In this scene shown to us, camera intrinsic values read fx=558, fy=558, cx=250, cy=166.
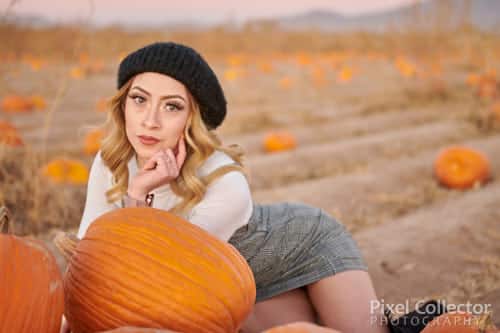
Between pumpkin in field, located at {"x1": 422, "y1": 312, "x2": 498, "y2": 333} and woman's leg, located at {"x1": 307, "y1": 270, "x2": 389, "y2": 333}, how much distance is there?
50cm

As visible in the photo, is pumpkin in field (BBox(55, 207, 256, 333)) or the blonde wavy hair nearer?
pumpkin in field (BBox(55, 207, 256, 333))

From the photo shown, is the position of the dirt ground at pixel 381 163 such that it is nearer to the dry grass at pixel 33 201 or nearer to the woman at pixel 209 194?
the dry grass at pixel 33 201

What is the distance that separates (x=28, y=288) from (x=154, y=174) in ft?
2.54

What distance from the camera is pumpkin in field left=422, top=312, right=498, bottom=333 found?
5.47 ft

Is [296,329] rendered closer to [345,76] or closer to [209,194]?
[209,194]

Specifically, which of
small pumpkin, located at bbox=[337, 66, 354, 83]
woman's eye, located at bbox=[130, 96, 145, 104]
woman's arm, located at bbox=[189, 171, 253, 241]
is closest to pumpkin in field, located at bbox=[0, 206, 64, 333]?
woman's arm, located at bbox=[189, 171, 253, 241]

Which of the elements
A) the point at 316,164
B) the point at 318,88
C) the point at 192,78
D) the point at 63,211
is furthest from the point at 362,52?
the point at 192,78

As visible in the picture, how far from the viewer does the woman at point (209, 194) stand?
87.5 inches

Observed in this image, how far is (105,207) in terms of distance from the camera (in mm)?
2373

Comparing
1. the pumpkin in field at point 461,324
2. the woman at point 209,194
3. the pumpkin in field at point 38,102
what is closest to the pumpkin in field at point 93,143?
the pumpkin in field at point 38,102

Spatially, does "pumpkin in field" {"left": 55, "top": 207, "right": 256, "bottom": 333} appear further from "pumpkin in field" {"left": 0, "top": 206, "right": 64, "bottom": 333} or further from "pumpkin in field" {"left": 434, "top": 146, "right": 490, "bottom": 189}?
"pumpkin in field" {"left": 434, "top": 146, "right": 490, "bottom": 189}

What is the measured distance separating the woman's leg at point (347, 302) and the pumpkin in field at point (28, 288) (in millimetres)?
1271

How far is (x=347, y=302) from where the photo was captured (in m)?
2.40

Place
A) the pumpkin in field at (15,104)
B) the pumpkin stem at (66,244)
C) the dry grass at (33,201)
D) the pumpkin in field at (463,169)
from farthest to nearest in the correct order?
the pumpkin in field at (15,104) → the pumpkin in field at (463,169) → the dry grass at (33,201) → the pumpkin stem at (66,244)
